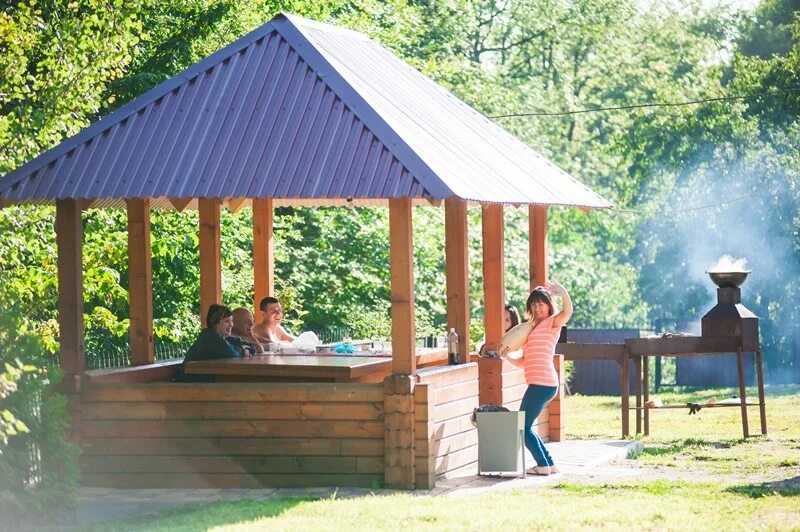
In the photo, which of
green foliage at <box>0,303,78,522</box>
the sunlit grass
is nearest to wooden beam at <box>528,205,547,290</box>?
the sunlit grass

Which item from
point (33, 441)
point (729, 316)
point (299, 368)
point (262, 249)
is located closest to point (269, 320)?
point (262, 249)

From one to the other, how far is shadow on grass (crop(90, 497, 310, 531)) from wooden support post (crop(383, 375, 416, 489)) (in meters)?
0.78

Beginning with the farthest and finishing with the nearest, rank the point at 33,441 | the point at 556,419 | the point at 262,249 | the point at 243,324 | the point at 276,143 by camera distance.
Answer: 1. the point at 262,249
2. the point at 556,419
3. the point at 243,324
4. the point at 276,143
5. the point at 33,441

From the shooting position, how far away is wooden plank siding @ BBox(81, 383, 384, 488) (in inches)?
471

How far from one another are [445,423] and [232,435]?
174 cm

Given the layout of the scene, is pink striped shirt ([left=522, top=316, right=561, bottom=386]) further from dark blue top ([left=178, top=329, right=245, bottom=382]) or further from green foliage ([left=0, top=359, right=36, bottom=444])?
green foliage ([left=0, top=359, right=36, bottom=444])

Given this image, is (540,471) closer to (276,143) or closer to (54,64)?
(276,143)

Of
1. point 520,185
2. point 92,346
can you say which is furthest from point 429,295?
point 520,185

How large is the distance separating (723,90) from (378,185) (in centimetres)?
2279

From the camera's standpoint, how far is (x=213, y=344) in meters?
13.2

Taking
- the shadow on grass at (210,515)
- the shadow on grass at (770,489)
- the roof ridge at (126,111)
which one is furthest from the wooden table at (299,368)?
the shadow on grass at (770,489)

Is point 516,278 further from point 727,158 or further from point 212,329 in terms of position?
point 212,329

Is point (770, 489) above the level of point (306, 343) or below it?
below

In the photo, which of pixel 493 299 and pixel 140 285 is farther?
pixel 493 299
